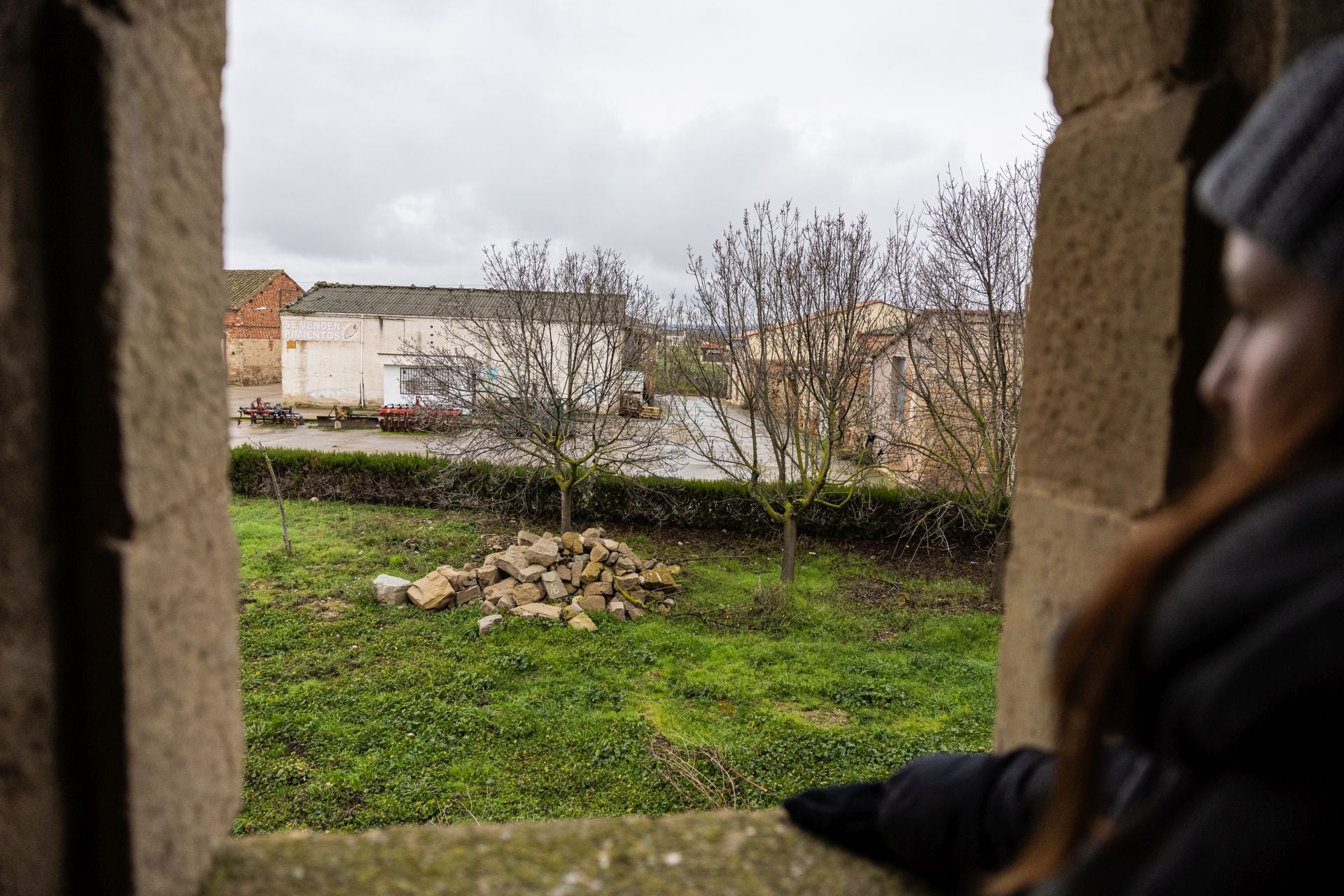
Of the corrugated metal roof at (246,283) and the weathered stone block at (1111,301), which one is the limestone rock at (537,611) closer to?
the weathered stone block at (1111,301)

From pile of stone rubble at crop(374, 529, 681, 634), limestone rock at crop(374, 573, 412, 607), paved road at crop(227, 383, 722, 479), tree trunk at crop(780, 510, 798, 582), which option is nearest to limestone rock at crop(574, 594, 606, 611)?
pile of stone rubble at crop(374, 529, 681, 634)

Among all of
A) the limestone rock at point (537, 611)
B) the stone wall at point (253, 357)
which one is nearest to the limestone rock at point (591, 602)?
the limestone rock at point (537, 611)

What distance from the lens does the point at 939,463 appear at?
35.0 ft

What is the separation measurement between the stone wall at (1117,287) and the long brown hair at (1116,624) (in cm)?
59

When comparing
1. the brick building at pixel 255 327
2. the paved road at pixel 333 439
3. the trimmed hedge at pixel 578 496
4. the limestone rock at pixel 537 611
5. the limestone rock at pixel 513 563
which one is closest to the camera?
the limestone rock at pixel 537 611

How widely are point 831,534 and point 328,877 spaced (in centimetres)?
1210

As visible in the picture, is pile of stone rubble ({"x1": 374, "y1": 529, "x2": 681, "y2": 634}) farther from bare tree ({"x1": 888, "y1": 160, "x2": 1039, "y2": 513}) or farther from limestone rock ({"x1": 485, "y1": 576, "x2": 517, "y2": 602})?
bare tree ({"x1": 888, "y1": 160, "x2": 1039, "y2": 513})

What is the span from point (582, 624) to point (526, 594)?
0.94 metres

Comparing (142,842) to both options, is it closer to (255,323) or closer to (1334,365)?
(1334,365)

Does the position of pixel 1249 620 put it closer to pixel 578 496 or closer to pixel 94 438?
pixel 94 438

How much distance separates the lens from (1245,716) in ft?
1.96

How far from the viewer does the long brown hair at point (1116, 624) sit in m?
0.64

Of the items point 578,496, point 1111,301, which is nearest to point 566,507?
point 578,496

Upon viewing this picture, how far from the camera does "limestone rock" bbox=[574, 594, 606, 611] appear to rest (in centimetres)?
905
